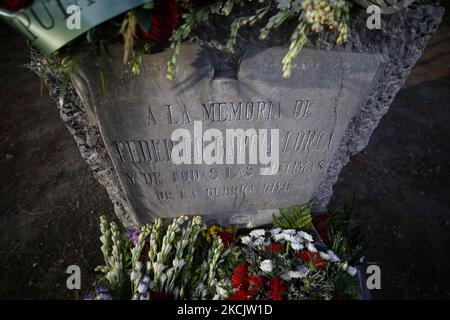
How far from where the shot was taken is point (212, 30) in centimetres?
139

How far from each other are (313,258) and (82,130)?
60.5 inches

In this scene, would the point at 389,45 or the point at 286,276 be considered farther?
the point at 286,276

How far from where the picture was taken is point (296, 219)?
220 cm

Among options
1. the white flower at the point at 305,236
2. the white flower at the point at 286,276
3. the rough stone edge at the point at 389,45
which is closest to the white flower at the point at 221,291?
the white flower at the point at 286,276

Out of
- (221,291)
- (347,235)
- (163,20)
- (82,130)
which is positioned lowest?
(347,235)

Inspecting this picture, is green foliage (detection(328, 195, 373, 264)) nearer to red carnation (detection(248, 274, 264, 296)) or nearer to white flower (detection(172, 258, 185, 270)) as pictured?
red carnation (detection(248, 274, 264, 296))

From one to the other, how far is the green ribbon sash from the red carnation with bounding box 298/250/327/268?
1516mm

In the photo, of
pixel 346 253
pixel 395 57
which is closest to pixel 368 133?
pixel 395 57

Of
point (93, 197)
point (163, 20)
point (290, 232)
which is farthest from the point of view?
point (93, 197)

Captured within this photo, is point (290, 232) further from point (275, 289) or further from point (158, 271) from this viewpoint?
point (158, 271)

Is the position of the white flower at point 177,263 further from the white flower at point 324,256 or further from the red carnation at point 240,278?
the white flower at point 324,256

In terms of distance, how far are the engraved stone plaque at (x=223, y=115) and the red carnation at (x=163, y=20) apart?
18 cm

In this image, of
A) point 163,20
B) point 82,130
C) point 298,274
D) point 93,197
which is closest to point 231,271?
point 298,274

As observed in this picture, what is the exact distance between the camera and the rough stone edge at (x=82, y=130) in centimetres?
146
